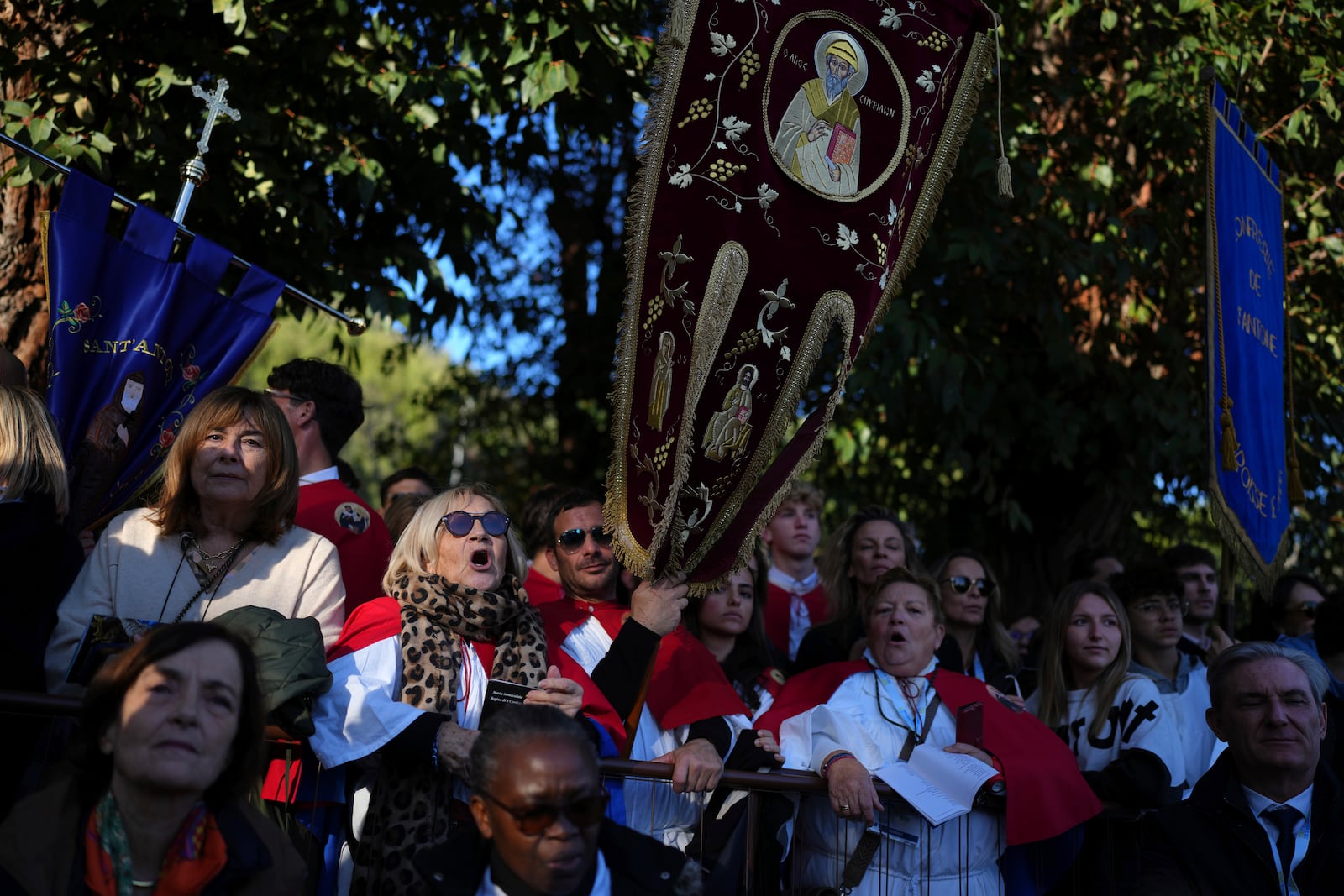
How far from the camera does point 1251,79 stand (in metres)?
8.67

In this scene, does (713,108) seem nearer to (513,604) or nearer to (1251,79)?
(513,604)

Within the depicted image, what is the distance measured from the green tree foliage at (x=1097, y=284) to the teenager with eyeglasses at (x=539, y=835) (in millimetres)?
4880

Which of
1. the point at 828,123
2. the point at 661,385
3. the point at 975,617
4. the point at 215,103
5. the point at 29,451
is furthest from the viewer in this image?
the point at 975,617

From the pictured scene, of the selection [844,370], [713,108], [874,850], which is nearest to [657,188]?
[713,108]

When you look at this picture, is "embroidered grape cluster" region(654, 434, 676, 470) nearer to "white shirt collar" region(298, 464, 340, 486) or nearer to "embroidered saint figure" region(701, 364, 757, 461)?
"embroidered saint figure" region(701, 364, 757, 461)

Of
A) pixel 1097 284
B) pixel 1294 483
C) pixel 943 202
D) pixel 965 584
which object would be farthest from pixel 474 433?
pixel 1294 483

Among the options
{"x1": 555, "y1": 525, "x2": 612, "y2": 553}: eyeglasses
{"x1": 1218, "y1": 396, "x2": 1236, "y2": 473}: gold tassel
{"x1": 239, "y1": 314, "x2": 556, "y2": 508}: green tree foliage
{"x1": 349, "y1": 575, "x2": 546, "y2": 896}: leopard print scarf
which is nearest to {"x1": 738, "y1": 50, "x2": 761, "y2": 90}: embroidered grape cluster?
{"x1": 555, "y1": 525, "x2": 612, "y2": 553}: eyeglasses

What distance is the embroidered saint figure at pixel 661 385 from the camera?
441 centimetres

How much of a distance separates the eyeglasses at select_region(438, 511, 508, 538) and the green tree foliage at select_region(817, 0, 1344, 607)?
3842mm

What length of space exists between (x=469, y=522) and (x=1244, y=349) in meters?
4.04

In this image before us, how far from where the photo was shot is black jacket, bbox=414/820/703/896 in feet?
10.9

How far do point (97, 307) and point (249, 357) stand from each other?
23.1 inches

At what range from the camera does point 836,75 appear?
192 inches

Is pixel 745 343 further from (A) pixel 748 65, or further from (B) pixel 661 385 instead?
(A) pixel 748 65
